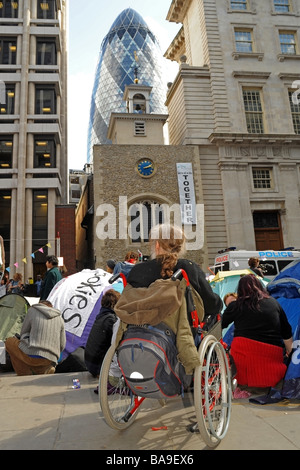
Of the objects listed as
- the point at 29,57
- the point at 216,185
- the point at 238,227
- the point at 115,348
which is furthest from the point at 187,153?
the point at 115,348

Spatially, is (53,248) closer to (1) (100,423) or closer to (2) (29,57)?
(2) (29,57)

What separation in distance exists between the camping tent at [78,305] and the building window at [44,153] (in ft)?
78.4

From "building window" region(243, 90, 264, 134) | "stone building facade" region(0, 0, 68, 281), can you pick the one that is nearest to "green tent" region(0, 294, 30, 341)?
"stone building facade" region(0, 0, 68, 281)

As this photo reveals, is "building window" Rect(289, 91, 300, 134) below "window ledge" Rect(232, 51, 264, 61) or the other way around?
below

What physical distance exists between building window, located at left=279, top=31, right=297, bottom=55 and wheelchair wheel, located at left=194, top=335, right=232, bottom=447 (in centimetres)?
3192

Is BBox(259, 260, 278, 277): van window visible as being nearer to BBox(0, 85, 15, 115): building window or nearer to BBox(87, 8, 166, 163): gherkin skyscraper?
BBox(0, 85, 15, 115): building window

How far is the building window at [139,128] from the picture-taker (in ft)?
92.5

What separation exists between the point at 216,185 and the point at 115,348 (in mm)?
23609

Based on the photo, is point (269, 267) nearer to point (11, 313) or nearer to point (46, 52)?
point (11, 313)

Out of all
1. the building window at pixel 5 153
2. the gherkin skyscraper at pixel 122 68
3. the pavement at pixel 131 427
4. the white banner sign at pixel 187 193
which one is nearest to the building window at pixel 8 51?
the building window at pixel 5 153

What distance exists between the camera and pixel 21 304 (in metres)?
8.23

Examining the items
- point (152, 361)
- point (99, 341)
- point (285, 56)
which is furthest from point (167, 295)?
point (285, 56)

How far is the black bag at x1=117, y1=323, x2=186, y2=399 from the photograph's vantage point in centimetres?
288

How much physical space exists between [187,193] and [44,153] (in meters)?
12.9
